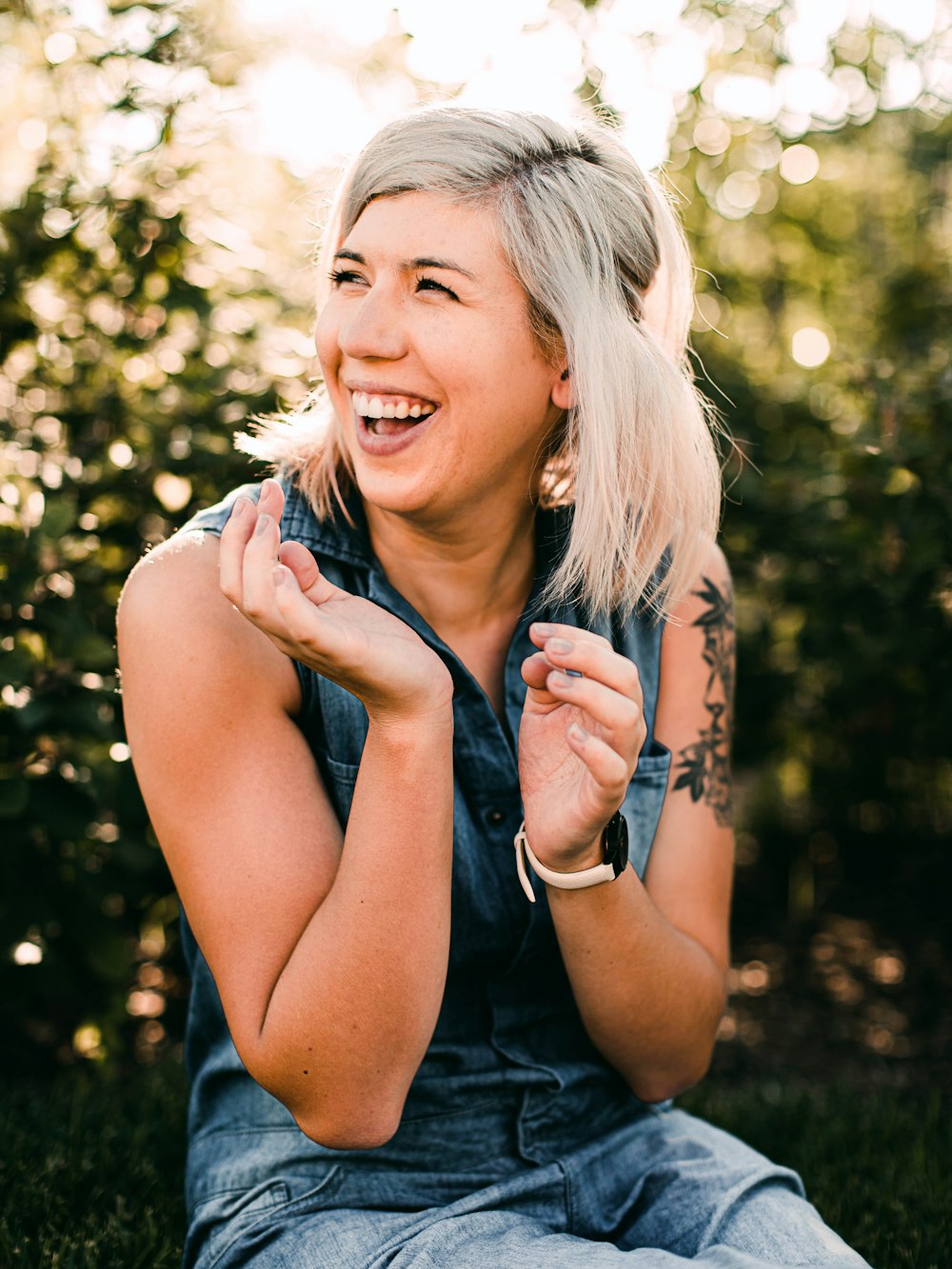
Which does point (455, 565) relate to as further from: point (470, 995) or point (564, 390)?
point (470, 995)

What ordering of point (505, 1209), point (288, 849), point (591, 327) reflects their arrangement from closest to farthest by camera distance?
point (288, 849), point (505, 1209), point (591, 327)

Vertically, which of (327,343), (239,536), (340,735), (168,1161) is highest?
(327,343)

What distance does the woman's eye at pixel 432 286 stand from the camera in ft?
6.34

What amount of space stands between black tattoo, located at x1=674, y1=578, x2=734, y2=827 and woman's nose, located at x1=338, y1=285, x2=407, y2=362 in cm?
84

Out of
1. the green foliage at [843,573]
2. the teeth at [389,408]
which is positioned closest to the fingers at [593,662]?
the teeth at [389,408]

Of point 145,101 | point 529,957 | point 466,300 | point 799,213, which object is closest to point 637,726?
point 529,957

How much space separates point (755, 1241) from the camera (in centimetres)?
179

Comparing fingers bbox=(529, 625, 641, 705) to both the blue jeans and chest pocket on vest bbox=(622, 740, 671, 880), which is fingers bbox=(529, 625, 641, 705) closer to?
chest pocket on vest bbox=(622, 740, 671, 880)

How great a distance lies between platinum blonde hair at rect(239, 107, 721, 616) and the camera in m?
1.98

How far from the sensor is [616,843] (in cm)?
177

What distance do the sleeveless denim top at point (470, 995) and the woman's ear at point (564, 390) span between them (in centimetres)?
36

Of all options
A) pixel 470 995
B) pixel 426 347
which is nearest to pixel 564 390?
pixel 426 347

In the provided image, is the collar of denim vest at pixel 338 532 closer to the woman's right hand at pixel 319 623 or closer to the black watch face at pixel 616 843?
the woman's right hand at pixel 319 623

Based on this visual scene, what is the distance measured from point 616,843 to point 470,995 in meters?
0.44
